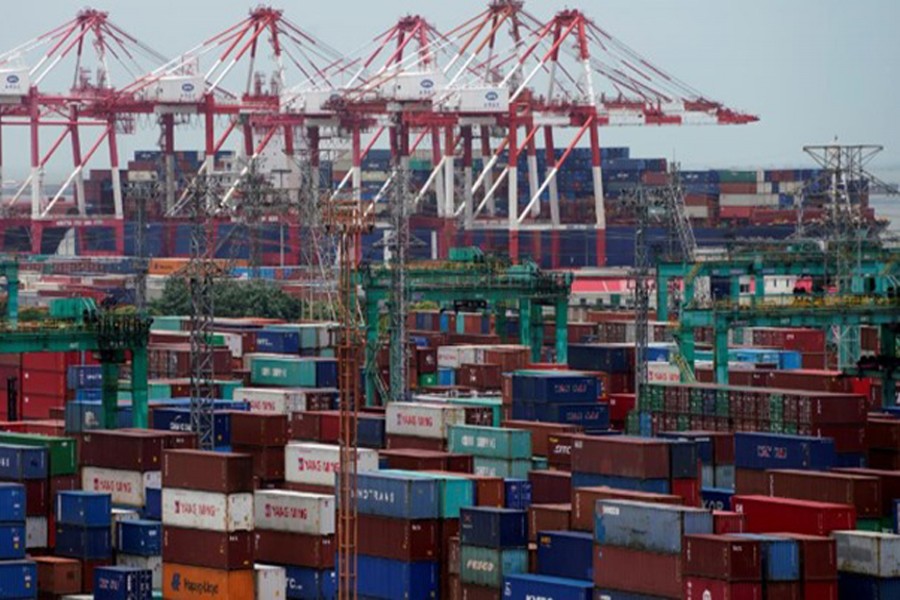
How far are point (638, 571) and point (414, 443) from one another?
530 inches

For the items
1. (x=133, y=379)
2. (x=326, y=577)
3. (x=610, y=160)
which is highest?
(x=610, y=160)

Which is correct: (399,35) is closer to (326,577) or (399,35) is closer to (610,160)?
(610,160)

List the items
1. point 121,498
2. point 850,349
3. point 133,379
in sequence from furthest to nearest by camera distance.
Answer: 1. point 850,349
2. point 133,379
3. point 121,498

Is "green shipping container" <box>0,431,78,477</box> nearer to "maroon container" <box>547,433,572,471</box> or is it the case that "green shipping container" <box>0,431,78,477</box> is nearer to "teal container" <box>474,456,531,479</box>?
"teal container" <box>474,456,531,479</box>

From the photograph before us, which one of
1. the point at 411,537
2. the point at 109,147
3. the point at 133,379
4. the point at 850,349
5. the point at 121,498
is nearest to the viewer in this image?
the point at 411,537

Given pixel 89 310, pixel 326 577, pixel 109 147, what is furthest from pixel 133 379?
pixel 109 147

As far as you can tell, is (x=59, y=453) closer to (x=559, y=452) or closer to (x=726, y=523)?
(x=559, y=452)

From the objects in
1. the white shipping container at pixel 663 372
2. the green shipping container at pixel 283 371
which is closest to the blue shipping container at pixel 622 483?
the green shipping container at pixel 283 371

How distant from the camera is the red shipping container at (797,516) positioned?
3803 centimetres

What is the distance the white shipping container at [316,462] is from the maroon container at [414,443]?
3.36 m

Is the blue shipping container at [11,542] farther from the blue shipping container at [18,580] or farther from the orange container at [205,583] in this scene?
the orange container at [205,583]

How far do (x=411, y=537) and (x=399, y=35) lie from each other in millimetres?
99328

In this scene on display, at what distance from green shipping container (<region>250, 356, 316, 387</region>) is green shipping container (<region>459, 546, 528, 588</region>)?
20021mm

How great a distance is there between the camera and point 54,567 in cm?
4178
